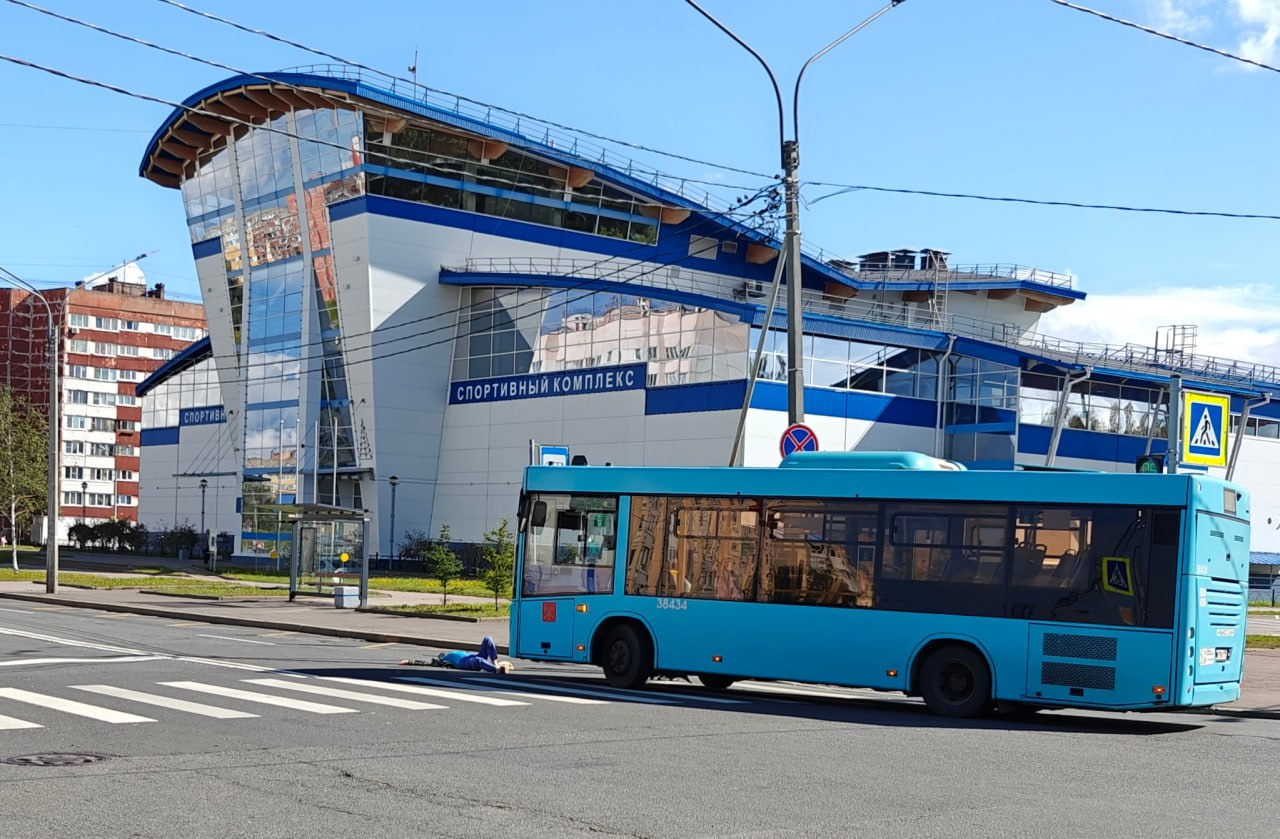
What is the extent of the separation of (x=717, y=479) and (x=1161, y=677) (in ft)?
19.0

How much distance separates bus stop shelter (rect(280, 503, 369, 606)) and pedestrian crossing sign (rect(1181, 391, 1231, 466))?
21.5 metres

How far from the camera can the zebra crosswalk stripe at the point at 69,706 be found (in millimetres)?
13929

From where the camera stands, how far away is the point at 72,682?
692 inches

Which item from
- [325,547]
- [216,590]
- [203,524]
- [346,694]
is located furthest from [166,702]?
[203,524]

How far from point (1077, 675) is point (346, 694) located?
8.07 m

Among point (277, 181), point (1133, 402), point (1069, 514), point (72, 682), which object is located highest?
point (277, 181)

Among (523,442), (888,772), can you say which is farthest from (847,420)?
(888,772)

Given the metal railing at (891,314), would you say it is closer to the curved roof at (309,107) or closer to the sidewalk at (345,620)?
the curved roof at (309,107)

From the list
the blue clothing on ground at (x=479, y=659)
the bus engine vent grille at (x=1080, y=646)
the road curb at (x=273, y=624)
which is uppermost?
the bus engine vent grille at (x=1080, y=646)

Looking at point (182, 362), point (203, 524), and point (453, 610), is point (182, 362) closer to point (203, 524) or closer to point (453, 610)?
point (203, 524)

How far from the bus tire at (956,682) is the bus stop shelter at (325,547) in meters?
21.6

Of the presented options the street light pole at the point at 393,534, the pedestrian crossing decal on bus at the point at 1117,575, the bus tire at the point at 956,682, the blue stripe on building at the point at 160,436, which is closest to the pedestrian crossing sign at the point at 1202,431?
the pedestrian crossing decal on bus at the point at 1117,575

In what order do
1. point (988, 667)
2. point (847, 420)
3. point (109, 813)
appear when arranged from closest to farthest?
point (109, 813) < point (988, 667) < point (847, 420)

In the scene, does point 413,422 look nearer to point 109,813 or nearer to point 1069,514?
point 1069,514
